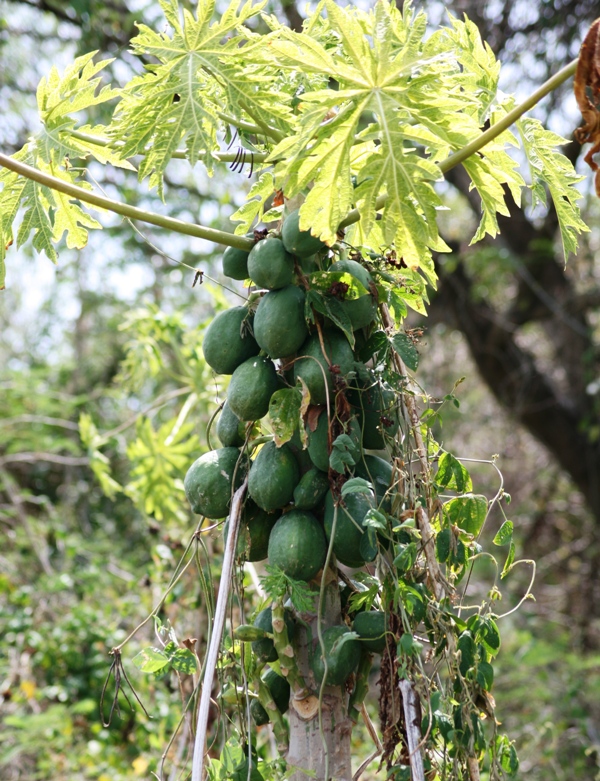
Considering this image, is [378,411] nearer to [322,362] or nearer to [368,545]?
[322,362]

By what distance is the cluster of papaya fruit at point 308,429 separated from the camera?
133cm

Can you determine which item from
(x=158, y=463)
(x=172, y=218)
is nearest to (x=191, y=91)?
(x=172, y=218)

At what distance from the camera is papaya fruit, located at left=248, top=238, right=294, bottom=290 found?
4.54 ft

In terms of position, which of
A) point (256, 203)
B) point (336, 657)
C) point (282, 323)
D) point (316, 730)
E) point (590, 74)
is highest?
point (256, 203)

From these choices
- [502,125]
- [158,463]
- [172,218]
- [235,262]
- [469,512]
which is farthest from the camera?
[158,463]

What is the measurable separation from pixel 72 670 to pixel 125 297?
215 inches

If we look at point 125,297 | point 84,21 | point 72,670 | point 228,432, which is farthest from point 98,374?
point 228,432

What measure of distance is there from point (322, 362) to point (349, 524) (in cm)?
28

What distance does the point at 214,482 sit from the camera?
1.47 m

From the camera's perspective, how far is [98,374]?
30.5 ft

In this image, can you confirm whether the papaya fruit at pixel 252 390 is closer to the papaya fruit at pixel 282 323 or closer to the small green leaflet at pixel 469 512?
the papaya fruit at pixel 282 323

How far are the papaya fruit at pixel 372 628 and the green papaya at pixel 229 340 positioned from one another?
0.53 metres

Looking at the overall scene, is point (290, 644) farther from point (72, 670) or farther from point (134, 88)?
point (72, 670)

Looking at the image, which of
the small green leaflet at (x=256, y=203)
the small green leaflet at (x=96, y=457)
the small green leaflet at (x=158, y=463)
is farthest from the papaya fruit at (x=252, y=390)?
the small green leaflet at (x=96, y=457)
